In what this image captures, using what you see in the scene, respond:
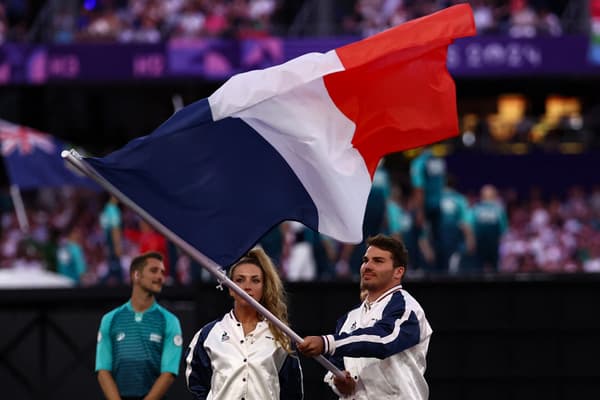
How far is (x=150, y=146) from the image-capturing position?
7.53 meters

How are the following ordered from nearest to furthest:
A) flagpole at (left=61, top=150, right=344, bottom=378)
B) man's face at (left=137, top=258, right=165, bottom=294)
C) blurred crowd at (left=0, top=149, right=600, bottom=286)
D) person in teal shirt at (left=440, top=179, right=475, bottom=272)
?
flagpole at (left=61, top=150, right=344, bottom=378), man's face at (left=137, top=258, right=165, bottom=294), blurred crowd at (left=0, top=149, right=600, bottom=286), person in teal shirt at (left=440, top=179, right=475, bottom=272)

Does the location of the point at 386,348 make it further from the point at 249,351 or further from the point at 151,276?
the point at 151,276

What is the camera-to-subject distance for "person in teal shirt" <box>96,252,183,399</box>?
8891 mm

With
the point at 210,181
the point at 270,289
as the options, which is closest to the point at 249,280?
the point at 270,289

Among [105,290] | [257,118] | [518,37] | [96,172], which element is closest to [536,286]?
[105,290]

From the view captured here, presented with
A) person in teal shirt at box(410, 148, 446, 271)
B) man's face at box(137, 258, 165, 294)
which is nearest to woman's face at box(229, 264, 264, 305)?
man's face at box(137, 258, 165, 294)

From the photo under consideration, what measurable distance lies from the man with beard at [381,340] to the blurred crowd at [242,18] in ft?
54.6

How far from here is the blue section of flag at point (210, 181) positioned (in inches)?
296

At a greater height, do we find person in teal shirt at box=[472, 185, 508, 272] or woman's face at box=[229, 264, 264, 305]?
person in teal shirt at box=[472, 185, 508, 272]

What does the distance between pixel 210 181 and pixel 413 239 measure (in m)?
9.49

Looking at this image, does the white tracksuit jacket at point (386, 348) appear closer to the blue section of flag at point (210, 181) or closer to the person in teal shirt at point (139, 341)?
the blue section of flag at point (210, 181)

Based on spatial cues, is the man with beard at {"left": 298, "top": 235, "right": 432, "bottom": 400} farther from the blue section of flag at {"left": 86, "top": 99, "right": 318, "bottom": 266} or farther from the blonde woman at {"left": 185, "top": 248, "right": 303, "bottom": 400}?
the blue section of flag at {"left": 86, "top": 99, "right": 318, "bottom": 266}

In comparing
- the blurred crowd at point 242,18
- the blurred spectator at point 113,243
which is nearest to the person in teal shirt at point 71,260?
the blurred spectator at point 113,243

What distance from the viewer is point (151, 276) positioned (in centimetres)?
888
